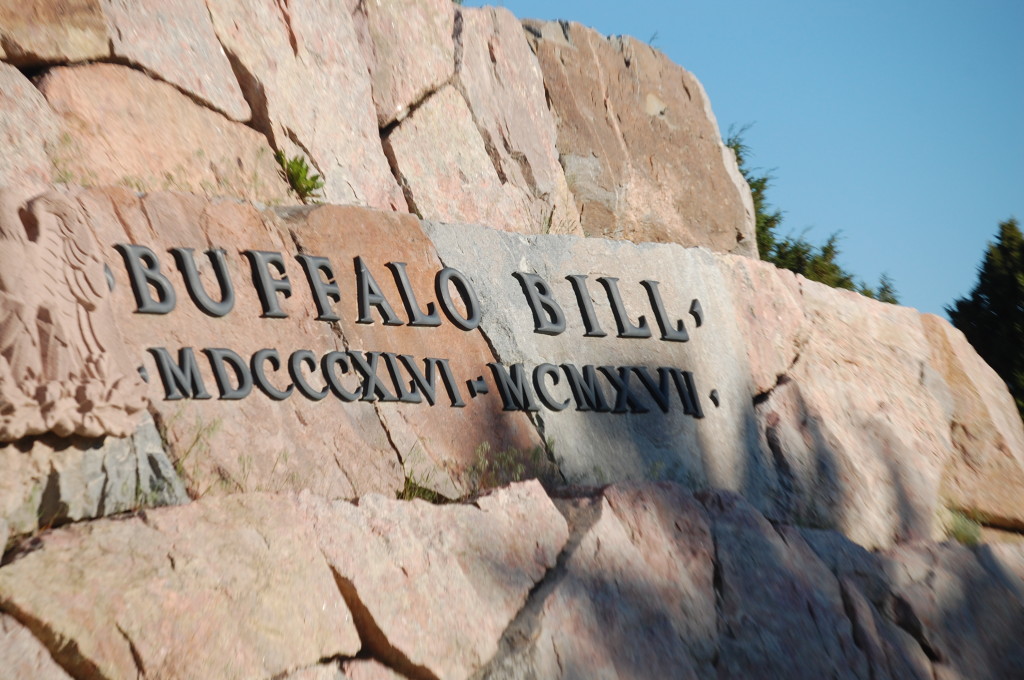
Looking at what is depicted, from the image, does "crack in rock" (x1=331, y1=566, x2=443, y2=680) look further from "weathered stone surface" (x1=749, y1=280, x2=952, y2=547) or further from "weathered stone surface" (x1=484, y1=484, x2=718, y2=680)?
"weathered stone surface" (x1=749, y1=280, x2=952, y2=547)

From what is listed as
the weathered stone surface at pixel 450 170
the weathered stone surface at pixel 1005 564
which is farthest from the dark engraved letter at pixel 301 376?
the weathered stone surface at pixel 1005 564

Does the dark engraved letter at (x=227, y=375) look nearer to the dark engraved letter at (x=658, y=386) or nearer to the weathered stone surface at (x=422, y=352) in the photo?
the weathered stone surface at (x=422, y=352)

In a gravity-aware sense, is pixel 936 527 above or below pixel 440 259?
below

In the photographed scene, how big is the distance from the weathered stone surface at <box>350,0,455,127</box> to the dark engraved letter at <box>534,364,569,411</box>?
3131mm

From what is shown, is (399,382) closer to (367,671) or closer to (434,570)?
(434,570)

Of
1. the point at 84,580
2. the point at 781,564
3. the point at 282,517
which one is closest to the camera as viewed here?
the point at 84,580

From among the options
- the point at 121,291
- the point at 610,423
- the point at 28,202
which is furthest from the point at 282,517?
the point at 610,423

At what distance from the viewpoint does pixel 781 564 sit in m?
6.04

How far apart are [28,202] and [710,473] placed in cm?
419

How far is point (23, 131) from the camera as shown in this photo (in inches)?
221

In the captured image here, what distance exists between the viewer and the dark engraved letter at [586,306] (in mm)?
6596

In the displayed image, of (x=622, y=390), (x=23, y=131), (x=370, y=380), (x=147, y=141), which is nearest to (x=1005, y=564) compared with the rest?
(x=622, y=390)

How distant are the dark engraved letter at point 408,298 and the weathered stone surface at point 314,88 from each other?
1.79m

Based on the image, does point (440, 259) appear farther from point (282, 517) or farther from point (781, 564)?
point (781, 564)
